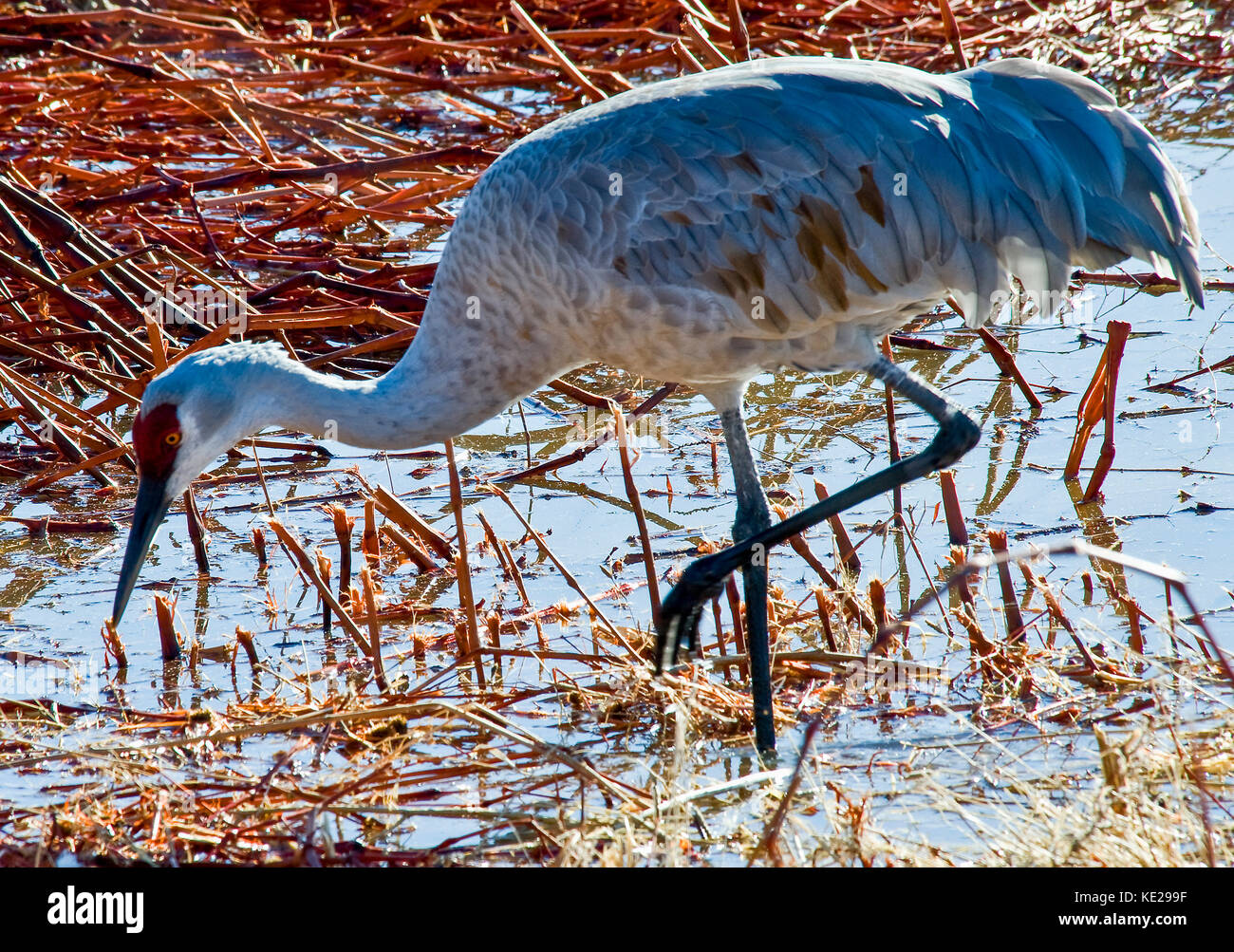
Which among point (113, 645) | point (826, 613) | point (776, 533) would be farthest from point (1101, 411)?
point (113, 645)

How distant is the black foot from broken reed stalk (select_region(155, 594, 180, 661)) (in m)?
1.29

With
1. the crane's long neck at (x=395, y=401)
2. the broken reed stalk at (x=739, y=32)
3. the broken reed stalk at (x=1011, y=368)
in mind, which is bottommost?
the crane's long neck at (x=395, y=401)

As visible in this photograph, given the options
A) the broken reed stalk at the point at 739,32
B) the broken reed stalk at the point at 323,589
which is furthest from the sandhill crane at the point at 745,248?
the broken reed stalk at the point at 739,32

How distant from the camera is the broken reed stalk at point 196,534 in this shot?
4324 millimetres

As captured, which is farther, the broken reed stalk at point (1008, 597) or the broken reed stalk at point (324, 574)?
the broken reed stalk at point (324, 574)

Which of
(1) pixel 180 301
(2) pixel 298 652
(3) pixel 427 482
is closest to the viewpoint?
(2) pixel 298 652

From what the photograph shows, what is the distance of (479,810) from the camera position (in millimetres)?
3021

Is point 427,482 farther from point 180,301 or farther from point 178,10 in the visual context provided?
point 178,10

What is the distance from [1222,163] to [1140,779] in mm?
5440

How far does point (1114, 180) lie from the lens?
11.6 feet

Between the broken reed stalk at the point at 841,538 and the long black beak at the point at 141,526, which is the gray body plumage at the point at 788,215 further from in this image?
the long black beak at the point at 141,526

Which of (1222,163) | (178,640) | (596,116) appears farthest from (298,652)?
(1222,163)

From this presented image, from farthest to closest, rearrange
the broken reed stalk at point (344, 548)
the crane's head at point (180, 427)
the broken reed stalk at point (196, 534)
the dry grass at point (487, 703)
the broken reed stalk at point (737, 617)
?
the broken reed stalk at point (196, 534) < the broken reed stalk at point (344, 548) < the broken reed stalk at point (737, 617) < the crane's head at point (180, 427) < the dry grass at point (487, 703)

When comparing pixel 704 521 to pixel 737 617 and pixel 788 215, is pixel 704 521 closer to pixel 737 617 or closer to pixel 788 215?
pixel 737 617
